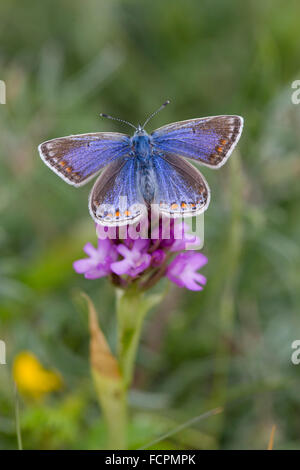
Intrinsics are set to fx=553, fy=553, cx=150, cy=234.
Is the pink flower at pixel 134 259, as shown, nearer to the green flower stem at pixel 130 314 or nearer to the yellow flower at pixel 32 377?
the green flower stem at pixel 130 314

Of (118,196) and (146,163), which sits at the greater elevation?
(146,163)

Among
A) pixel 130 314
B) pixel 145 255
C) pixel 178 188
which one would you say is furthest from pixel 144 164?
pixel 130 314

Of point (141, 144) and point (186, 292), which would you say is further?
point (186, 292)

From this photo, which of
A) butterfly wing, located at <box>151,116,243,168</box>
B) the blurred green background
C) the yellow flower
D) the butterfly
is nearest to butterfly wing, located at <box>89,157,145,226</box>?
the butterfly

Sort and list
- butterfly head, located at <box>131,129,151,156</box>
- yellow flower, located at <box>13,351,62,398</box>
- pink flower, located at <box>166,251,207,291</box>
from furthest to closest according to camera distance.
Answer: yellow flower, located at <box>13,351,62,398</box> < butterfly head, located at <box>131,129,151,156</box> < pink flower, located at <box>166,251,207,291</box>

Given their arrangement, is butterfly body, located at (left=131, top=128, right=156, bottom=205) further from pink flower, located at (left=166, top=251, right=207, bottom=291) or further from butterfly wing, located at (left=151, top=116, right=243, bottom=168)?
pink flower, located at (left=166, top=251, right=207, bottom=291)

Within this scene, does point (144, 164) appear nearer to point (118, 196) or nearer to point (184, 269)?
point (118, 196)

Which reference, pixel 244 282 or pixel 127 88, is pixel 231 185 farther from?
pixel 127 88

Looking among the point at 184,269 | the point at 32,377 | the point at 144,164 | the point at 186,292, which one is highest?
the point at 144,164
